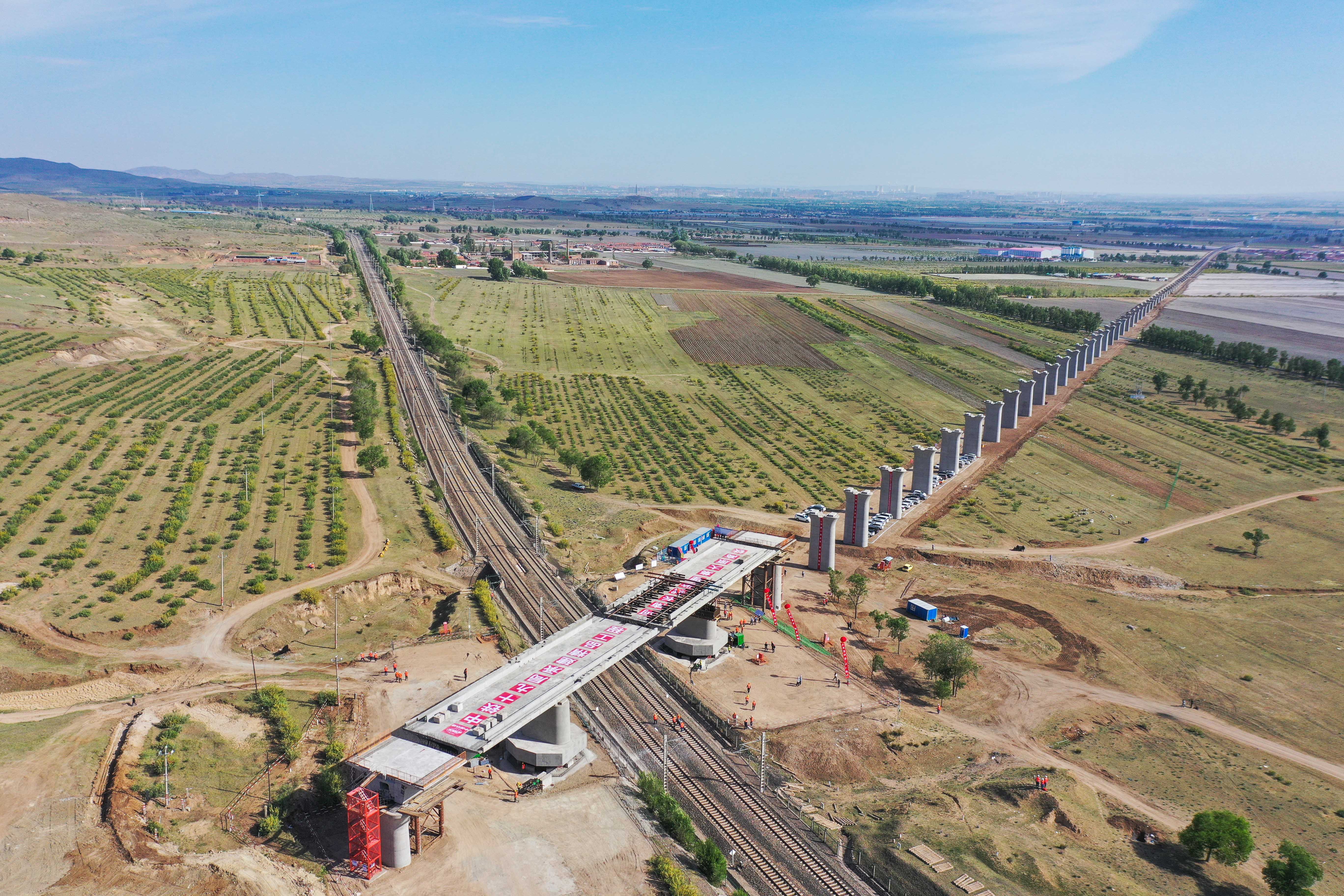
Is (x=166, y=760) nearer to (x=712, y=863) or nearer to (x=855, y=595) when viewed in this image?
(x=712, y=863)

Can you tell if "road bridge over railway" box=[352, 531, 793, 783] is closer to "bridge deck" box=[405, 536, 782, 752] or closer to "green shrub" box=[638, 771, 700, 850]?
"bridge deck" box=[405, 536, 782, 752]

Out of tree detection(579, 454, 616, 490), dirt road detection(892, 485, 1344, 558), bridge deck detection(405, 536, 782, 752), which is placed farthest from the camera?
tree detection(579, 454, 616, 490)

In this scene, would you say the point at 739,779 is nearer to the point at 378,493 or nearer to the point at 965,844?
the point at 965,844

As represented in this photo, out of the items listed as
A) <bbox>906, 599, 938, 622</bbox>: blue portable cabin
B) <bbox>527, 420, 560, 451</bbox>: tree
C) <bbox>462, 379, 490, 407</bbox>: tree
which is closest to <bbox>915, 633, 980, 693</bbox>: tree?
<bbox>906, 599, 938, 622</bbox>: blue portable cabin

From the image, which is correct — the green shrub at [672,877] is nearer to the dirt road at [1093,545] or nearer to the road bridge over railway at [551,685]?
the road bridge over railway at [551,685]

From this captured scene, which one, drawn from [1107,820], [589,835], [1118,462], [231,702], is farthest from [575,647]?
[1118,462]

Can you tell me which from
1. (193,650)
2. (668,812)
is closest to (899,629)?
(668,812)
